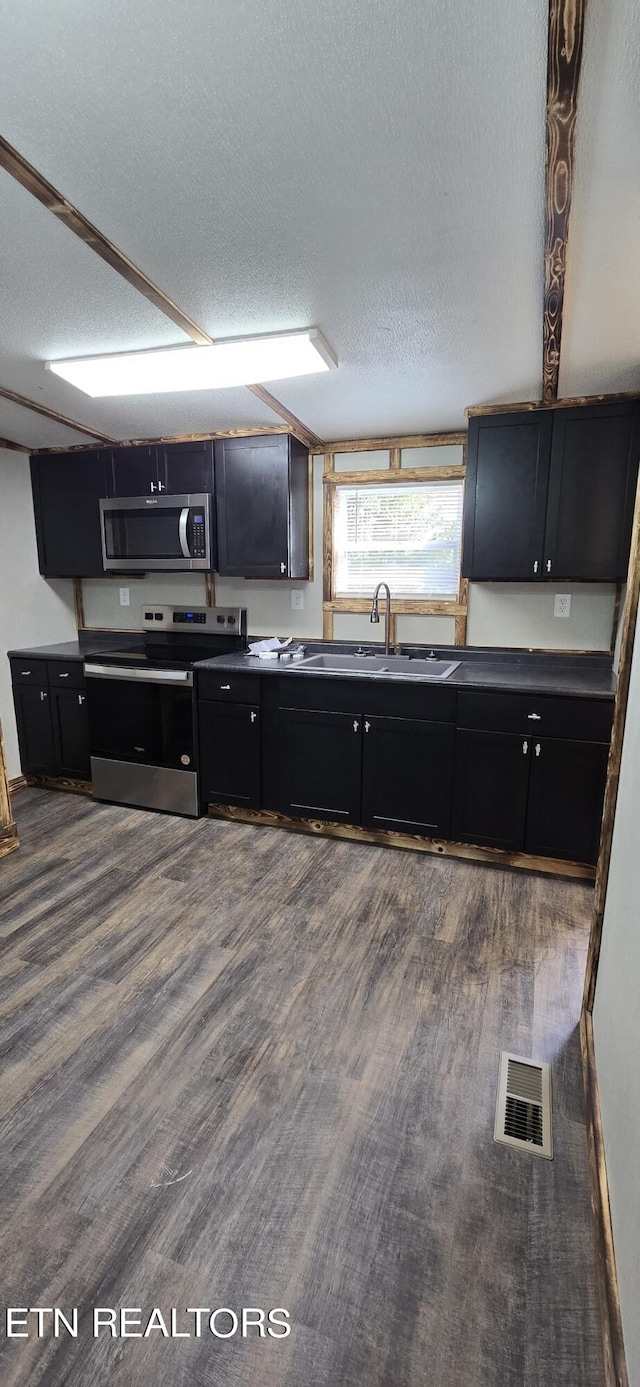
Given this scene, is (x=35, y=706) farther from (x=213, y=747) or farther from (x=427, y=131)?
(x=427, y=131)

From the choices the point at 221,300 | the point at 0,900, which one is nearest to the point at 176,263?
the point at 221,300

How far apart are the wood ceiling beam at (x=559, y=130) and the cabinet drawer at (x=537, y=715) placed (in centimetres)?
153

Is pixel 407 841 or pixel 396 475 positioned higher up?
pixel 396 475

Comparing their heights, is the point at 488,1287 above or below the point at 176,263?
below

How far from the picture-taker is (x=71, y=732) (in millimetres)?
3863

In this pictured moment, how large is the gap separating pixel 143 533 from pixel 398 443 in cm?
161

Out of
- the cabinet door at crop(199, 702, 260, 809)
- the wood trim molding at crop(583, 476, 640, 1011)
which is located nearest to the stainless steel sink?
the cabinet door at crop(199, 702, 260, 809)

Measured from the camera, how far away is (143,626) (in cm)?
411

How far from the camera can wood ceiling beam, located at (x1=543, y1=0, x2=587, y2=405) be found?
38.0 inches

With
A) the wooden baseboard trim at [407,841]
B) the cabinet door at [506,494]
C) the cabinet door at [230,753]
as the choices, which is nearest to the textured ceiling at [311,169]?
the cabinet door at [506,494]

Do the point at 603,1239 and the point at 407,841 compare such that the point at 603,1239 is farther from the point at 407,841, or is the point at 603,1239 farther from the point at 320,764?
the point at 320,764

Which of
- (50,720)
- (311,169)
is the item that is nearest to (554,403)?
(311,169)

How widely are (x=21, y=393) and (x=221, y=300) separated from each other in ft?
5.04

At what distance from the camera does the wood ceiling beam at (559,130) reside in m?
0.97
